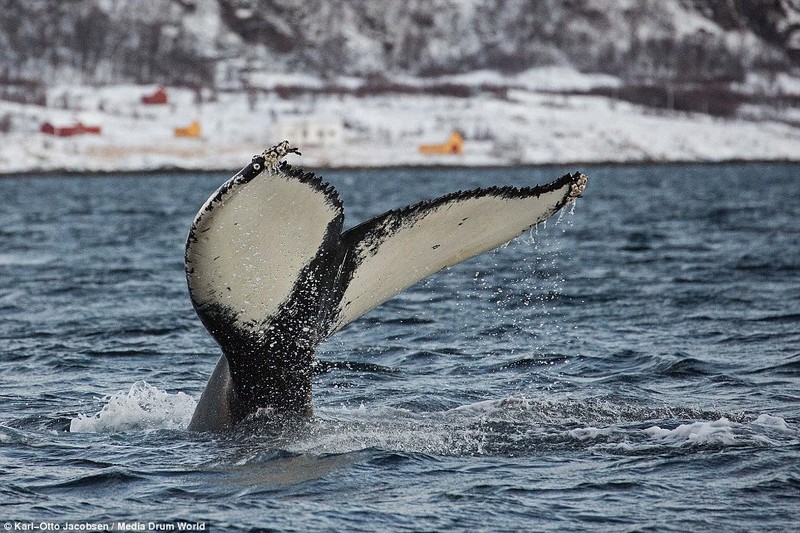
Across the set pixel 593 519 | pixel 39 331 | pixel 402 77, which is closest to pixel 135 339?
pixel 39 331

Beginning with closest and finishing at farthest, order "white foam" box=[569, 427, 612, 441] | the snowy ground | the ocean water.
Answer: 1. the ocean water
2. "white foam" box=[569, 427, 612, 441]
3. the snowy ground

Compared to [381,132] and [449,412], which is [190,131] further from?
[449,412]

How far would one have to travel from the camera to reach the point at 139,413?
855 cm

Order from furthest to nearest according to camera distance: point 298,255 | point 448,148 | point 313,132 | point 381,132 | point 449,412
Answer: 1. point 381,132
2. point 313,132
3. point 448,148
4. point 449,412
5. point 298,255

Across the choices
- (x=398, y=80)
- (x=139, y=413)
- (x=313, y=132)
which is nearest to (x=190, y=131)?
(x=313, y=132)

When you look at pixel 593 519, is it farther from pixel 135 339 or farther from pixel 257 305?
pixel 135 339

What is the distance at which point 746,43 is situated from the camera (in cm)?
17388

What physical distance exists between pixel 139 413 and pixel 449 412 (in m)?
1.98

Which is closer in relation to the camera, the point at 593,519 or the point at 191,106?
the point at 593,519

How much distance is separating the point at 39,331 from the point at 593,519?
7.90m

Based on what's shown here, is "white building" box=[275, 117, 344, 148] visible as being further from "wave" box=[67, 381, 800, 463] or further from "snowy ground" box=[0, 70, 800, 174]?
"wave" box=[67, 381, 800, 463]

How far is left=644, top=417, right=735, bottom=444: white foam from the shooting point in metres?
7.40

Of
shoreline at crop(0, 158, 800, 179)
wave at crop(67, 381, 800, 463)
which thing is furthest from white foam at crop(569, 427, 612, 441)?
shoreline at crop(0, 158, 800, 179)

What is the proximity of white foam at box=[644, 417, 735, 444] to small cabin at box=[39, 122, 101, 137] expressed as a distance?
9509cm
